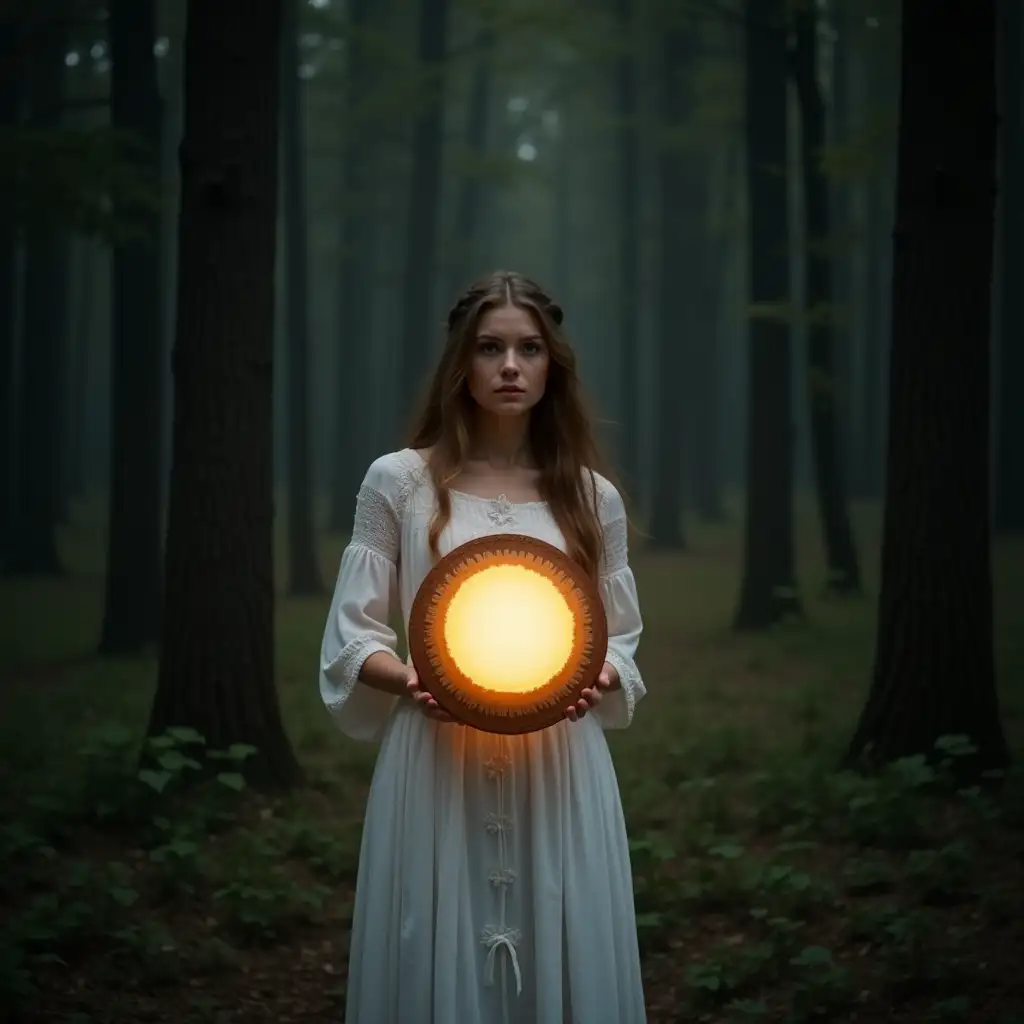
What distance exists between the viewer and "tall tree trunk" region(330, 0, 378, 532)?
19.7 metres

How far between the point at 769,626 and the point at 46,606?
608cm

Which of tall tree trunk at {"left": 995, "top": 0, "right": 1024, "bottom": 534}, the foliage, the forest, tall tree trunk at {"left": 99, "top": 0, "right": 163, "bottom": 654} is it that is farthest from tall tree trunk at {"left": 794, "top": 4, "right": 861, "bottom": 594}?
the foliage

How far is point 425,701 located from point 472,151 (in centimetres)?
1829

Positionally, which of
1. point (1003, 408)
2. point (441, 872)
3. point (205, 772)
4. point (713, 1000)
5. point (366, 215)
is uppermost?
point (366, 215)

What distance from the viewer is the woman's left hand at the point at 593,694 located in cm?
278

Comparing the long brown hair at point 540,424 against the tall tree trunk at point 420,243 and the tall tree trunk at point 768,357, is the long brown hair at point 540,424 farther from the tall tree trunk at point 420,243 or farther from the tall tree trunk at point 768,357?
the tall tree trunk at point 420,243

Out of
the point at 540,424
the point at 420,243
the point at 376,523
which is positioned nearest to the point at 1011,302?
the point at 420,243

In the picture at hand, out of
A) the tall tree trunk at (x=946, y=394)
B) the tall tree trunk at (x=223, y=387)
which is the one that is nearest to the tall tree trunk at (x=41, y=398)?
the tall tree trunk at (x=223, y=387)

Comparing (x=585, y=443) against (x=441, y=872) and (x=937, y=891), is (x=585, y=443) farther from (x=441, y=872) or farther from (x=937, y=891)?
(x=937, y=891)

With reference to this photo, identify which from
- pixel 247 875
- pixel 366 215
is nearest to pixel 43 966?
pixel 247 875

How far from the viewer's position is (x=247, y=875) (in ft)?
18.4

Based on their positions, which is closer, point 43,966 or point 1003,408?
point 43,966

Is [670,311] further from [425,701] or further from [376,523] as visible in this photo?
[425,701]

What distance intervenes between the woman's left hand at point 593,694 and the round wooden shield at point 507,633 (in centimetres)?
2
